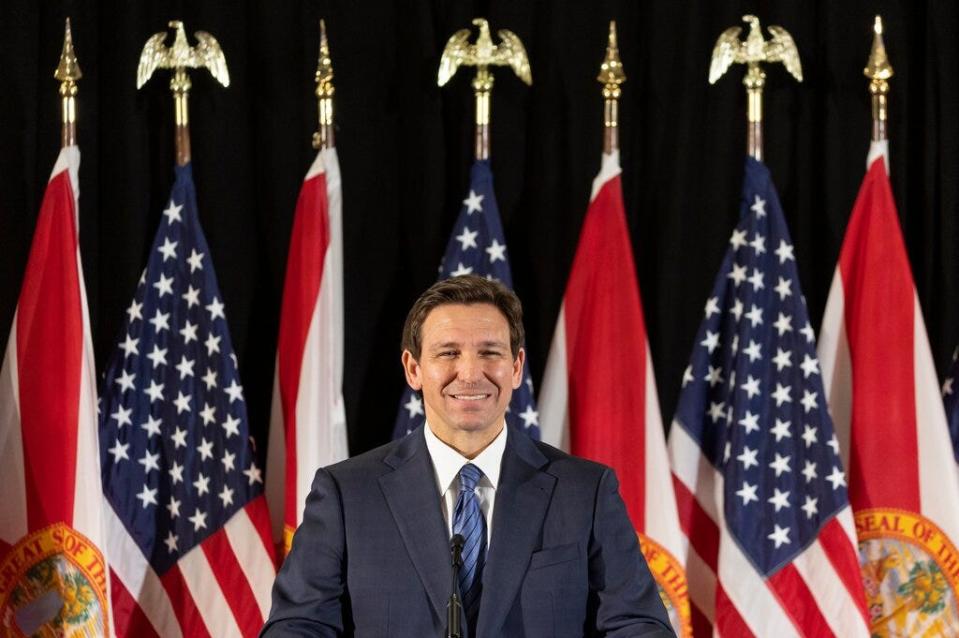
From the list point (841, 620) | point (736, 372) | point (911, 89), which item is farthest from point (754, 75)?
point (841, 620)

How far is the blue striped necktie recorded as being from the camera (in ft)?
7.95

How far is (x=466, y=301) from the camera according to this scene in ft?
8.43

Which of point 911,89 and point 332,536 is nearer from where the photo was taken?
point 332,536

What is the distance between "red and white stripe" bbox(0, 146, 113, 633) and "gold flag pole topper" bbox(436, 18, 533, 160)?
130 cm

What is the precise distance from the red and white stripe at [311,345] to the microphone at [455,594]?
2280 mm

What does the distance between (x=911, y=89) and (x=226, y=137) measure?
8.14ft

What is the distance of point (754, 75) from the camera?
4.80m

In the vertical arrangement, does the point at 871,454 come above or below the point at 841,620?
above

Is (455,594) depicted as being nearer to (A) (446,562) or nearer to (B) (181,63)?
(A) (446,562)

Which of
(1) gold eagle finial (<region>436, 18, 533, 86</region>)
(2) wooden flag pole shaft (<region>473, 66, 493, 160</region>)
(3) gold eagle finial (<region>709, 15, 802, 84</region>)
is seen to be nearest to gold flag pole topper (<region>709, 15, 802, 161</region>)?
(3) gold eagle finial (<region>709, 15, 802, 84</region>)

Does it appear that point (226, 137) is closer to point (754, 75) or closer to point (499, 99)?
point (499, 99)

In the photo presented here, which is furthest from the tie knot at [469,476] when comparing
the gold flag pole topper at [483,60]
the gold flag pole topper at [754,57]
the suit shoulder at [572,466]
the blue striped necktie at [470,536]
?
the gold flag pole topper at [754,57]

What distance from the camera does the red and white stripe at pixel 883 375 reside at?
15.2 ft

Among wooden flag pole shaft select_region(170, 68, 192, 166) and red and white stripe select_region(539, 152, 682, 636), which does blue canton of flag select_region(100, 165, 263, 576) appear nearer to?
wooden flag pole shaft select_region(170, 68, 192, 166)
